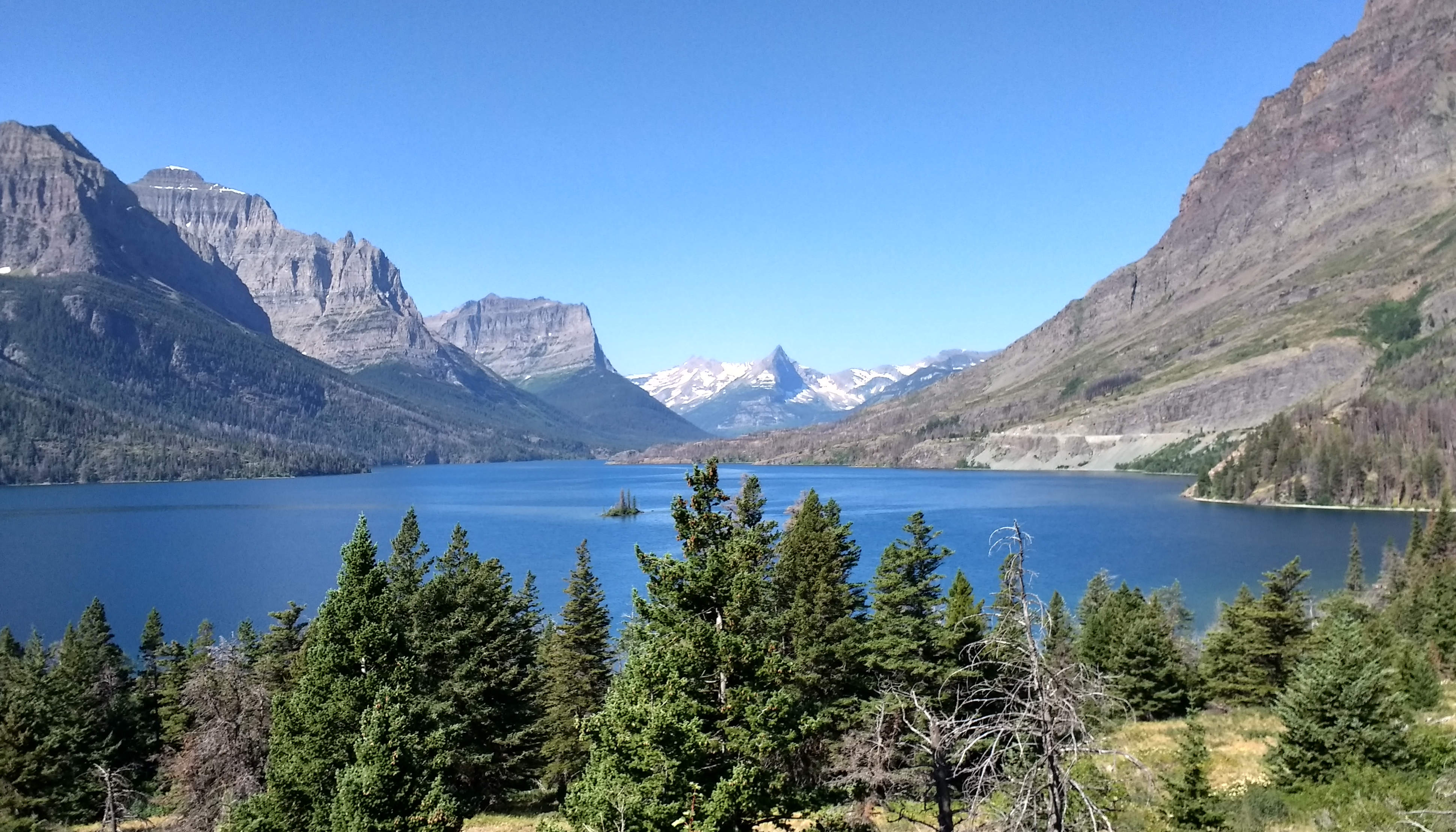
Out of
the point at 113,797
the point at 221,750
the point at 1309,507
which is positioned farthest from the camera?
the point at 1309,507

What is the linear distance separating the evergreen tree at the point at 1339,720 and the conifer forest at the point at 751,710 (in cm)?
8

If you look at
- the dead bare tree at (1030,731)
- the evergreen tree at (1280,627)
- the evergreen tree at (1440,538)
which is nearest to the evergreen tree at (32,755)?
the dead bare tree at (1030,731)

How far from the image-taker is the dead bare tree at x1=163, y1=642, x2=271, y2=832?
107ft

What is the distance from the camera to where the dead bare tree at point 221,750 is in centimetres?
3262

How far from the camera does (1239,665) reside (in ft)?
153

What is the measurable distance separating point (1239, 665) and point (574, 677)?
3442 cm

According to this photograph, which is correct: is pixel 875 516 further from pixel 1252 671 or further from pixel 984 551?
pixel 1252 671

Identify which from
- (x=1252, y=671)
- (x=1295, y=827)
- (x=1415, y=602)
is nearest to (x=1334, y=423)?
(x=1415, y=602)

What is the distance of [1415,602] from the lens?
51.2 meters

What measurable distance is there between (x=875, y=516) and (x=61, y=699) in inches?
5406

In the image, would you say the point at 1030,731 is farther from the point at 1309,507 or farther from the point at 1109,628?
→ the point at 1309,507

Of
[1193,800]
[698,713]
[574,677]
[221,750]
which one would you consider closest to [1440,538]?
[1193,800]

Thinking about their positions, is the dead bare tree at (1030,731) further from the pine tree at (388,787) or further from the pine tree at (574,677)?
the pine tree at (574,677)

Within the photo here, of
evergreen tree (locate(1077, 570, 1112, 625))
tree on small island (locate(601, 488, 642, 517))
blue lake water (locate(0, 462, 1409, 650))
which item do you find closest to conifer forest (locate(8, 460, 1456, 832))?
evergreen tree (locate(1077, 570, 1112, 625))
